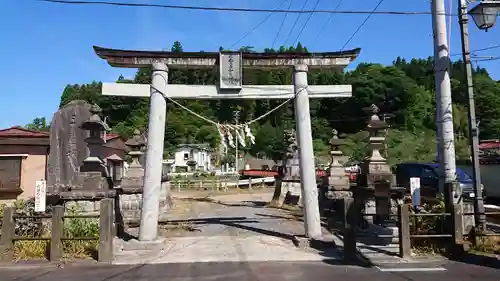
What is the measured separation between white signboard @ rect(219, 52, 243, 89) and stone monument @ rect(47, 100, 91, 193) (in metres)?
5.17

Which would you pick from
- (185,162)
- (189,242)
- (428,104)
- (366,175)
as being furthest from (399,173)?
(428,104)

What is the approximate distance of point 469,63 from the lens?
9.20 metres

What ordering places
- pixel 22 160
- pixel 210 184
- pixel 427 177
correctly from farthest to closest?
pixel 210 184 < pixel 427 177 < pixel 22 160

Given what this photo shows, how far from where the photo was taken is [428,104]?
87125mm

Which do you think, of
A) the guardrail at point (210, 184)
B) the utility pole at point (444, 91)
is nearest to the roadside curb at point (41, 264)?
the utility pole at point (444, 91)

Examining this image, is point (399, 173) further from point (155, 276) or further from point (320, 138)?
point (320, 138)

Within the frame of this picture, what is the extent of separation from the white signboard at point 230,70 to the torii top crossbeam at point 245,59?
20 cm

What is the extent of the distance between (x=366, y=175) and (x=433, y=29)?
4.72 m

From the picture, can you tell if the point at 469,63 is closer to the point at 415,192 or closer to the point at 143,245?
the point at 415,192

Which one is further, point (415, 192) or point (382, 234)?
point (382, 234)

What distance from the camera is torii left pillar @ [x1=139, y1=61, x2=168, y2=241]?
9.91 m

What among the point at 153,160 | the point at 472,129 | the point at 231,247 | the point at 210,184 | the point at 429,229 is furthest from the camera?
the point at 210,184

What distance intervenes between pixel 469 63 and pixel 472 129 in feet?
4.81

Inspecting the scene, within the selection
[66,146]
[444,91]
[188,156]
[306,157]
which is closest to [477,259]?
[444,91]
